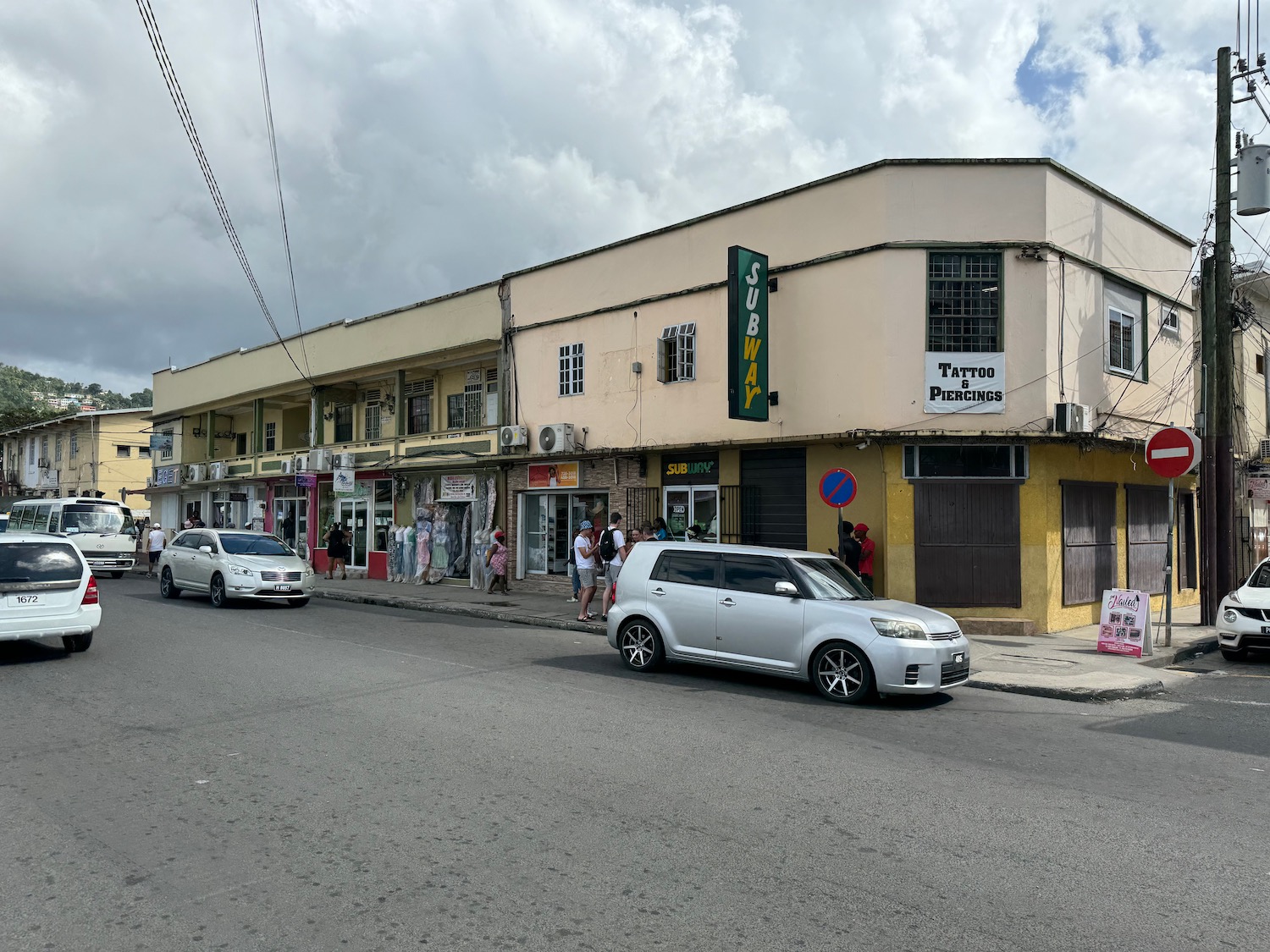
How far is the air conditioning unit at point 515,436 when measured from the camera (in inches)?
867

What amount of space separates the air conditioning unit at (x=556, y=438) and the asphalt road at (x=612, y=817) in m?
11.1

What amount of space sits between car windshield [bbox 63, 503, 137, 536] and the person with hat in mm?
14622

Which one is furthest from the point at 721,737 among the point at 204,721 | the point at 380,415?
the point at 380,415

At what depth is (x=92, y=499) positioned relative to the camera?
2942cm

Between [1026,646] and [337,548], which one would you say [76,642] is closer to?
[1026,646]

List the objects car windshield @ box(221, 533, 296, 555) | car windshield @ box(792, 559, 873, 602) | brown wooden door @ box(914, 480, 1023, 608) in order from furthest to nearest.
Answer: car windshield @ box(221, 533, 296, 555) → brown wooden door @ box(914, 480, 1023, 608) → car windshield @ box(792, 559, 873, 602)

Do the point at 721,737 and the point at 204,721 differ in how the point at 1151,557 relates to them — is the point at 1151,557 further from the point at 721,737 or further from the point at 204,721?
the point at 204,721

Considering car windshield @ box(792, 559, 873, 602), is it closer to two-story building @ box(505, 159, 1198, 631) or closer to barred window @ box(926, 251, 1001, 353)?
two-story building @ box(505, 159, 1198, 631)

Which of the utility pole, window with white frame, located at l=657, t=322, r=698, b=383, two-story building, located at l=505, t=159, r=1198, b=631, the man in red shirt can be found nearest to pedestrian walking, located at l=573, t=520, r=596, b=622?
two-story building, located at l=505, t=159, r=1198, b=631

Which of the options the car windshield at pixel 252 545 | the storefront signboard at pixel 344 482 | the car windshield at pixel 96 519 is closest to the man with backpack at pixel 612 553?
the car windshield at pixel 252 545

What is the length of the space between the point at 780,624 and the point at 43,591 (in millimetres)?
8740

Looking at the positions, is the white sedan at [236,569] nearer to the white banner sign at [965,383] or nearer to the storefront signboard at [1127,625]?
the white banner sign at [965,383]

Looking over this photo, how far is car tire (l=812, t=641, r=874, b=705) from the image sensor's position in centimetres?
946

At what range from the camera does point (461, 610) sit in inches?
741
